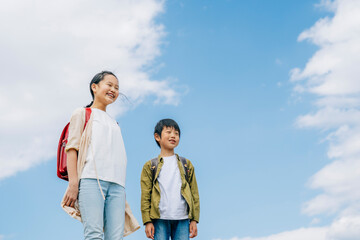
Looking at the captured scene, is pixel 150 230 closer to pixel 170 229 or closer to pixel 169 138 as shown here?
pixel 170 229

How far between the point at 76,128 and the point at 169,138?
1.43m

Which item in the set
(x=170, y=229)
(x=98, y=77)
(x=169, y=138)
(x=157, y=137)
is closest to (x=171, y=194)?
(x=170, y=229)

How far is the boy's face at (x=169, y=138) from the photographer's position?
5.19 metres

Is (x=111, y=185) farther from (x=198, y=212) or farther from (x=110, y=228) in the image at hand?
(x=198, y=212)

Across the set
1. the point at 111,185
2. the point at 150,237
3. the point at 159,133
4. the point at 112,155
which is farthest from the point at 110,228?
the point at 159,133

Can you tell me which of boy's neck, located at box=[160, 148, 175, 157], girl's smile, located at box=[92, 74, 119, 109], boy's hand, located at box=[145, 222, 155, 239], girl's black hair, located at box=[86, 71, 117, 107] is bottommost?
boy's hand, located at box=[145, 222, 155, 239]

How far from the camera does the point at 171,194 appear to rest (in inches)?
193

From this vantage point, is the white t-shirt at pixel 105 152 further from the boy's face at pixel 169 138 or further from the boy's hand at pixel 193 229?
the boy's hand at pixel 193 229

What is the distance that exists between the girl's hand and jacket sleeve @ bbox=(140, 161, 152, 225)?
1183 millimetres

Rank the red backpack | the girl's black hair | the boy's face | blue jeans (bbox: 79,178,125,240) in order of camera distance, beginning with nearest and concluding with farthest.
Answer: blue jeans (bbox: 79,178,125,240) → the red backpack → the girl's black hair → the boy's face

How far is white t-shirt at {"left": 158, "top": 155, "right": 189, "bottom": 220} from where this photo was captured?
4.80 m

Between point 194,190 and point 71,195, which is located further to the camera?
point 194,190

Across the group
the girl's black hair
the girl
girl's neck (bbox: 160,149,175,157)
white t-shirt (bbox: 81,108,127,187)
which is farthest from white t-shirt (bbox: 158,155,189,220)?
the girl's black hair

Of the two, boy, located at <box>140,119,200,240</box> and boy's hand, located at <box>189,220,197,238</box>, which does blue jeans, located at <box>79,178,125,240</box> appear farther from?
boy's hand, located at <box>189,220,197,238</box>
